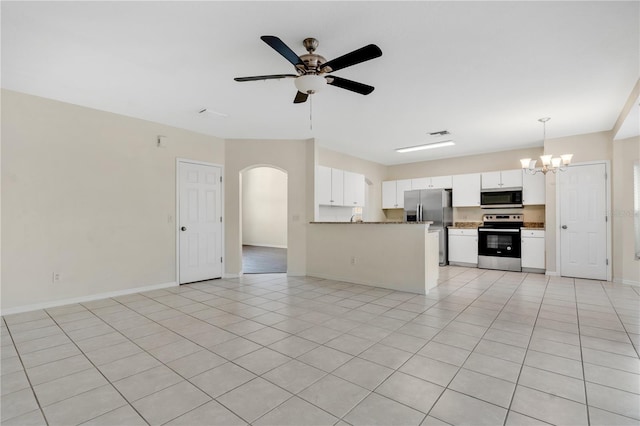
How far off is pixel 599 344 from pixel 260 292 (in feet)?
12.5

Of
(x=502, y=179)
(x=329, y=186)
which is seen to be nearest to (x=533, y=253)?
(x=502, y=179)

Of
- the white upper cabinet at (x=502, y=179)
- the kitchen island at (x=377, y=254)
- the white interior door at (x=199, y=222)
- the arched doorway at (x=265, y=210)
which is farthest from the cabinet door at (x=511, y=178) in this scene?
the arched doorway at (x=265, y=210)

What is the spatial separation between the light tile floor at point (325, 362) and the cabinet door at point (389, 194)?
4171 millimetres

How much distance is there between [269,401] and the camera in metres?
1.86

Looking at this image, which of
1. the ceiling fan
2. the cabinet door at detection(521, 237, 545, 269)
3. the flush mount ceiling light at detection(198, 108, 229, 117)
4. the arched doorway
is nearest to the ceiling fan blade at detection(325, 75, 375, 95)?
the ceiling fan

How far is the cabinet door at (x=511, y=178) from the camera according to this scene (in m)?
6.30

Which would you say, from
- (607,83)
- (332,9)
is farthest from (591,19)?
(332,9)

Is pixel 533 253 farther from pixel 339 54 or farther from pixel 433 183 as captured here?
pixel 339 54

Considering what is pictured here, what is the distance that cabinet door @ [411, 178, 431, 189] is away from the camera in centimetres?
750

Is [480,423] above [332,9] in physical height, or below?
below

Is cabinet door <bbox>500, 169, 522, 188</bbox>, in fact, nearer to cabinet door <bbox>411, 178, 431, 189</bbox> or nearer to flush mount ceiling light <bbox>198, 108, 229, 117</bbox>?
cabinet door <bbox>411, 178, 431, 189</bbox>

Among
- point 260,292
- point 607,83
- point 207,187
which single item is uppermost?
point 607,83

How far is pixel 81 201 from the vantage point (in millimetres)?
4020

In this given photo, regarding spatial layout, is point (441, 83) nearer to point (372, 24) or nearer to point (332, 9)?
point (372, 24)
